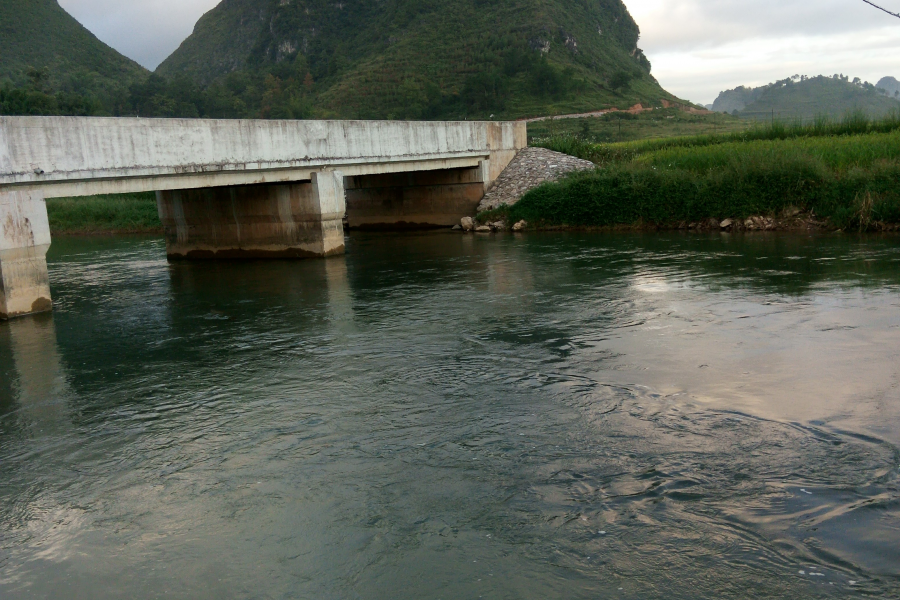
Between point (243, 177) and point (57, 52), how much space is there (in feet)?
301

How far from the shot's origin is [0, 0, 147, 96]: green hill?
88500 millimetres

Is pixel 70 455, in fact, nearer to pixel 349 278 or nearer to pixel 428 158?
pixel 349 278

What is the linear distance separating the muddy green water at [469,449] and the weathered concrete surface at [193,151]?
3.00 m

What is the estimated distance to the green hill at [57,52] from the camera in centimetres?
8850

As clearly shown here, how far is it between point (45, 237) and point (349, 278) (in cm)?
666

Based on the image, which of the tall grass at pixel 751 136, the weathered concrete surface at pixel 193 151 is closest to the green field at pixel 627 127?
the tall grass at pixel 751 136

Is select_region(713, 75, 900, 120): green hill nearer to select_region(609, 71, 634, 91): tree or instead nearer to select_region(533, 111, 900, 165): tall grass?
select_region(609, 71, 634, 91): tree

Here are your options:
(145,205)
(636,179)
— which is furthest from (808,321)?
(145,205)

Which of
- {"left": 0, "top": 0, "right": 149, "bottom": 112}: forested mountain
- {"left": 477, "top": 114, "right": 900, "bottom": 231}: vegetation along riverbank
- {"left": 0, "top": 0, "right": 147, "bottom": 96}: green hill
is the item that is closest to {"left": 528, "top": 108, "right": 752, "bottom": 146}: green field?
{"left": 477, "top": 114, "right": 900, "bottom": 231}: vegetation along riverbank

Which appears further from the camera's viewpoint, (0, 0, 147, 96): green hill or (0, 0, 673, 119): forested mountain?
(0, 0, 147, 96): green hill

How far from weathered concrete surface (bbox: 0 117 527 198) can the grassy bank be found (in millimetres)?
18092

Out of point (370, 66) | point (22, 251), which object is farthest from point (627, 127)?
point (22, 251)

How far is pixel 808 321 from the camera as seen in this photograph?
12.1m

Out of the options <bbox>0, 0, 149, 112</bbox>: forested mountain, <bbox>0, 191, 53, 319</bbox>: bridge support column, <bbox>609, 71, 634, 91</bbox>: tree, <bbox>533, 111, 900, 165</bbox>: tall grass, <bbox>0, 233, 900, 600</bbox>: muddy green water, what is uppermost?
<bbox>0, 0, 149, 112</bbox>: forested mountain
